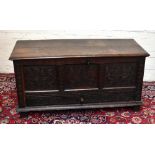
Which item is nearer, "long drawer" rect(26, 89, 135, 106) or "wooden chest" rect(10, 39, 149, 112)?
"wooden chest" rect(10, 39, 149, 112)

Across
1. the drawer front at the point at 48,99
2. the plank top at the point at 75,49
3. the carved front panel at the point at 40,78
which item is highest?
the plank top at the point at 75,49

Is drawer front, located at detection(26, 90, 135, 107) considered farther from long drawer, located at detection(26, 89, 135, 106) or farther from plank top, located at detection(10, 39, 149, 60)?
plank top, located at detection(10, 39, 149, 60)

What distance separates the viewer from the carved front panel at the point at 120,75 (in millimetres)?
1741

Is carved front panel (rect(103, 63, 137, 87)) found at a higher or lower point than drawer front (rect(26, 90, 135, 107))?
higher

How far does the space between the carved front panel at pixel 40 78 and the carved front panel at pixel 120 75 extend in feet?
1.25

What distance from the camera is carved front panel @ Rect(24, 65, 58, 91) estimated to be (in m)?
1.70

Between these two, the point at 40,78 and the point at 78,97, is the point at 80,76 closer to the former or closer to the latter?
the point at 78,97

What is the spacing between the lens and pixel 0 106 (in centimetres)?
200

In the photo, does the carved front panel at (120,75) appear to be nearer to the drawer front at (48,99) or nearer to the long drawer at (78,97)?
the long drawer at (78,97)

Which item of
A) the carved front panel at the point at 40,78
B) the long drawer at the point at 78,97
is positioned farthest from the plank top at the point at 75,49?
the long drawer at the point at 78,97

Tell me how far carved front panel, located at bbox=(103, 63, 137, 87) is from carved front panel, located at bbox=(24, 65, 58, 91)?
38cm

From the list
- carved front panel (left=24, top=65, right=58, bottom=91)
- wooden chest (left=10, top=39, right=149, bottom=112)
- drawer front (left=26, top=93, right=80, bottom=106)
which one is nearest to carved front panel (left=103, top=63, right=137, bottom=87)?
wooden chest (left=10, top=39, right=149, bottom=112)
